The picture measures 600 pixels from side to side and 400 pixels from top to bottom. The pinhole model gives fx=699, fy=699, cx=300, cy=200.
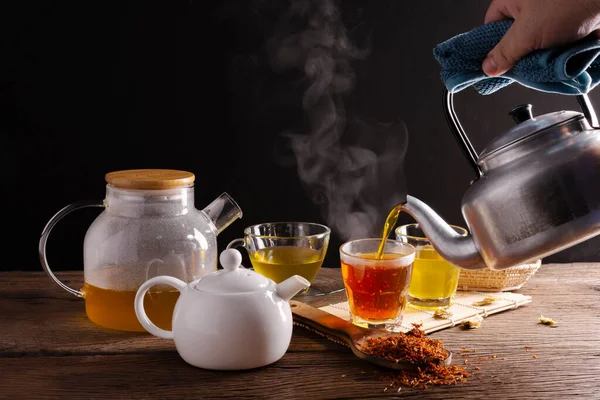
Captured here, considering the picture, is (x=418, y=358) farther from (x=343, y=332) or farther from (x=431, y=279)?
(x=431, y=279)

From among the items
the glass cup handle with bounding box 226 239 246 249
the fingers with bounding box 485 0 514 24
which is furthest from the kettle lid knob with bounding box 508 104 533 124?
the glass cup handle with bounding box 226 239 246 249

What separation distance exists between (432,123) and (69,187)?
104cm

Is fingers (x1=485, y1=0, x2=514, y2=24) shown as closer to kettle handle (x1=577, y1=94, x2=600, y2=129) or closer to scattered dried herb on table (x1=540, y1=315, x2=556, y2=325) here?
kettle handle (x1=577, y1=94, x2=600, y2=129)

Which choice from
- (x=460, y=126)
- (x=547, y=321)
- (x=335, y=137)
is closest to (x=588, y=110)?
(x=460, y=126)

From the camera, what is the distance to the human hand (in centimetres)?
110

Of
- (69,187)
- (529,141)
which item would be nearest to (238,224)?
(69,187)

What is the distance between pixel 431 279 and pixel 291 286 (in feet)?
1.38

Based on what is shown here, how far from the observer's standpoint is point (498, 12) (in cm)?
127

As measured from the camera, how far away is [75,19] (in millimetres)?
1843

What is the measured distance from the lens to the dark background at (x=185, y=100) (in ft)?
6.10

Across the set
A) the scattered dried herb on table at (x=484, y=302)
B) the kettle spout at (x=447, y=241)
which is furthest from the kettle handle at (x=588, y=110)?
the scattered dried herb on table at (x=484, y=302)

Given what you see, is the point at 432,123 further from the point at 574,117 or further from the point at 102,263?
the point at 102,263

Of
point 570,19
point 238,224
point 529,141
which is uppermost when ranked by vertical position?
point 570,19

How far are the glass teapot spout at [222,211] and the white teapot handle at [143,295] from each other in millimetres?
307
